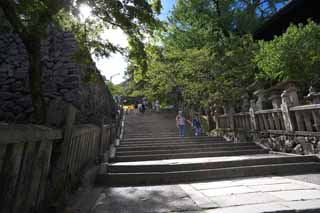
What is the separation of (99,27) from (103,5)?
767 millimetres

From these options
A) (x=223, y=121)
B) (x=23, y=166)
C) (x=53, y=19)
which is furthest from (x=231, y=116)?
(x=23, y=166)

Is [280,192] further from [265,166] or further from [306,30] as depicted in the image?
[306,30]

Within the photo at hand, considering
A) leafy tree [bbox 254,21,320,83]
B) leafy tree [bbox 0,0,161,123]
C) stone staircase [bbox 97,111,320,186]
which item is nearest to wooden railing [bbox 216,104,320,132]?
stone staircase [bbox 97,111,320,186]

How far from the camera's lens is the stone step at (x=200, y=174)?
4.54 meters

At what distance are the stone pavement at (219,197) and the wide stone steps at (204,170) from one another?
33cm

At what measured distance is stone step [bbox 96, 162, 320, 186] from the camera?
14.9 ft

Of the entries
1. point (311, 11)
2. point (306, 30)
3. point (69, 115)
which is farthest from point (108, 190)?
point (311, 11)

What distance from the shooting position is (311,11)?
1158 centimetres

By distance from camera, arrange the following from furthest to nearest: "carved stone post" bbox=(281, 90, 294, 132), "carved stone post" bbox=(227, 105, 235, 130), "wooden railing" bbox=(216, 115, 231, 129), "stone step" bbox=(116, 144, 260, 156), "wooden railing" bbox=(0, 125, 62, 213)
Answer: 1. "wooden railing" bbox=(216, 115, 231, 129)
2. "carved stone post" bbox=(227, 105, 235, 130)
3. "stone step" bbox=(116, 144, 260, 156)
4. "carved stone post" bbox=(281, 90, 294, 132)
5. "wooden railing" bbox=(0, 125, 62, 213)

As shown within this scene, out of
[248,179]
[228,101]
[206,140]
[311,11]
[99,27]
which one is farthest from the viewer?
[311,11]

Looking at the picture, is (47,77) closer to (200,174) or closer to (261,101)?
(200,174)

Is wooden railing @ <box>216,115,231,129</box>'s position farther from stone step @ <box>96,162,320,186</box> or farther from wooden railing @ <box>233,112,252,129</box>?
stone step @ <box>96,162,320,186</box>

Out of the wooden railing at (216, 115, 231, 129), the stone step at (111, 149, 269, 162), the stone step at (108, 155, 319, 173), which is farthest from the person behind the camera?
the wooden railing at (216, 115, 231, 129)

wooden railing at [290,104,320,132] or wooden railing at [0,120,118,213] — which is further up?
wooden railing at [290,104,320,132]
